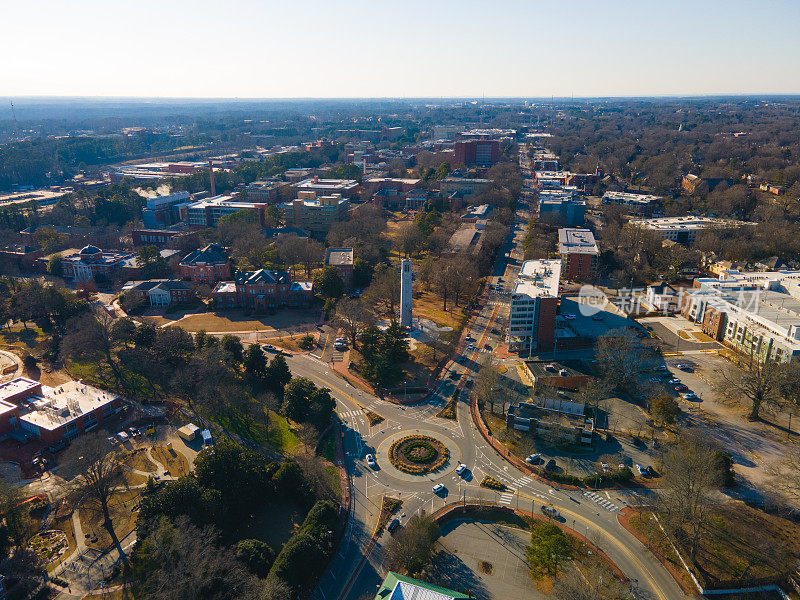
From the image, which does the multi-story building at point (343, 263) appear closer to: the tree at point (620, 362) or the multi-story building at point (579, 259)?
the multi-story building at point (579, 259)

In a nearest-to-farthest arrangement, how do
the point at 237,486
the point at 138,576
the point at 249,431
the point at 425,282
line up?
the point at 138,576, the point at 237,486, the point at 249,431, the point at 425,282

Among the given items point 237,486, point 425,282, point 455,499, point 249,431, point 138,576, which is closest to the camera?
point 138,576

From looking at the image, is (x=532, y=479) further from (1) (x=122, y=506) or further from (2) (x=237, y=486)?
(1) (x=122, y=506)

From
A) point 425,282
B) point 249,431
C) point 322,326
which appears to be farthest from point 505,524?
point 425,282

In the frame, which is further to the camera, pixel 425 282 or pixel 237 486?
pixel 425 282

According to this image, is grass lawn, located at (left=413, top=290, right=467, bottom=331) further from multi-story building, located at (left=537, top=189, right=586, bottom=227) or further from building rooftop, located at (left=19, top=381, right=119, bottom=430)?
multi-story building, located at (left=537, top=189, right=586, bottom=227)

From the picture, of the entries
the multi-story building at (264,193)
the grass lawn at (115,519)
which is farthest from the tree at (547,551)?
the multi-story building at (264,193)
